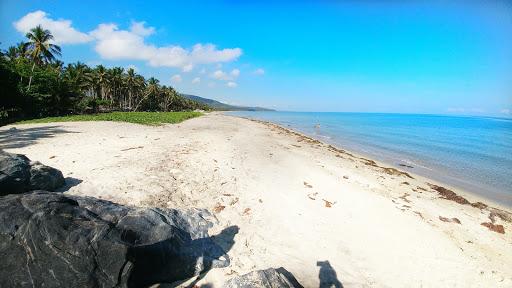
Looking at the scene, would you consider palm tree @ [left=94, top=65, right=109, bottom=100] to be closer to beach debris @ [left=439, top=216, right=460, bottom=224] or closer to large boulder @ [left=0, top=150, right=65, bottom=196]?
large boulder @ [left=0, top=150, right=65, bottom=196]

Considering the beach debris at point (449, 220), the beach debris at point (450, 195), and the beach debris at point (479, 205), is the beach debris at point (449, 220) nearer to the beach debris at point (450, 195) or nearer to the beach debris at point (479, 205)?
the beach debris at point (450, 195)

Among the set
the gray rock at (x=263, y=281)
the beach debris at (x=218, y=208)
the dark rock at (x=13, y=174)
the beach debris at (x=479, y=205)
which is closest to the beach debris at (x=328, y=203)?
the beach debris at (x=218, y=208)

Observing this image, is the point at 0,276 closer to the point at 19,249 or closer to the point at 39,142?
the point at 19,249

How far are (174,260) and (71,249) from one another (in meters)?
1.71

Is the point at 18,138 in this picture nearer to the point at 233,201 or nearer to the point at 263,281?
the point at 233,201

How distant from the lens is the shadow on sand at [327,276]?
5465 millimetres

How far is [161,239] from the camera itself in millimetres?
A: 5016

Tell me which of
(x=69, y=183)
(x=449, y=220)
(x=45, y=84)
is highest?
(x=45, y=84)

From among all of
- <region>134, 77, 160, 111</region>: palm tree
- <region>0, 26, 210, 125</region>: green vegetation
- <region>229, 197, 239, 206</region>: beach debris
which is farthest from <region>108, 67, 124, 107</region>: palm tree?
<region>229, 197, 239, 206</region>: beach debris

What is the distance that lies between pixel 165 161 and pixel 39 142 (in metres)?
7.87

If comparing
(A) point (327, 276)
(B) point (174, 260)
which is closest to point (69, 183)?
(B) point (174, 260)

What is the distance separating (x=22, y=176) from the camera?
652 cm

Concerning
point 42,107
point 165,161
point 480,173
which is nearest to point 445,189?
point 480,173

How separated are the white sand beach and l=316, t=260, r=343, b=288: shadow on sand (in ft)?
0.20
